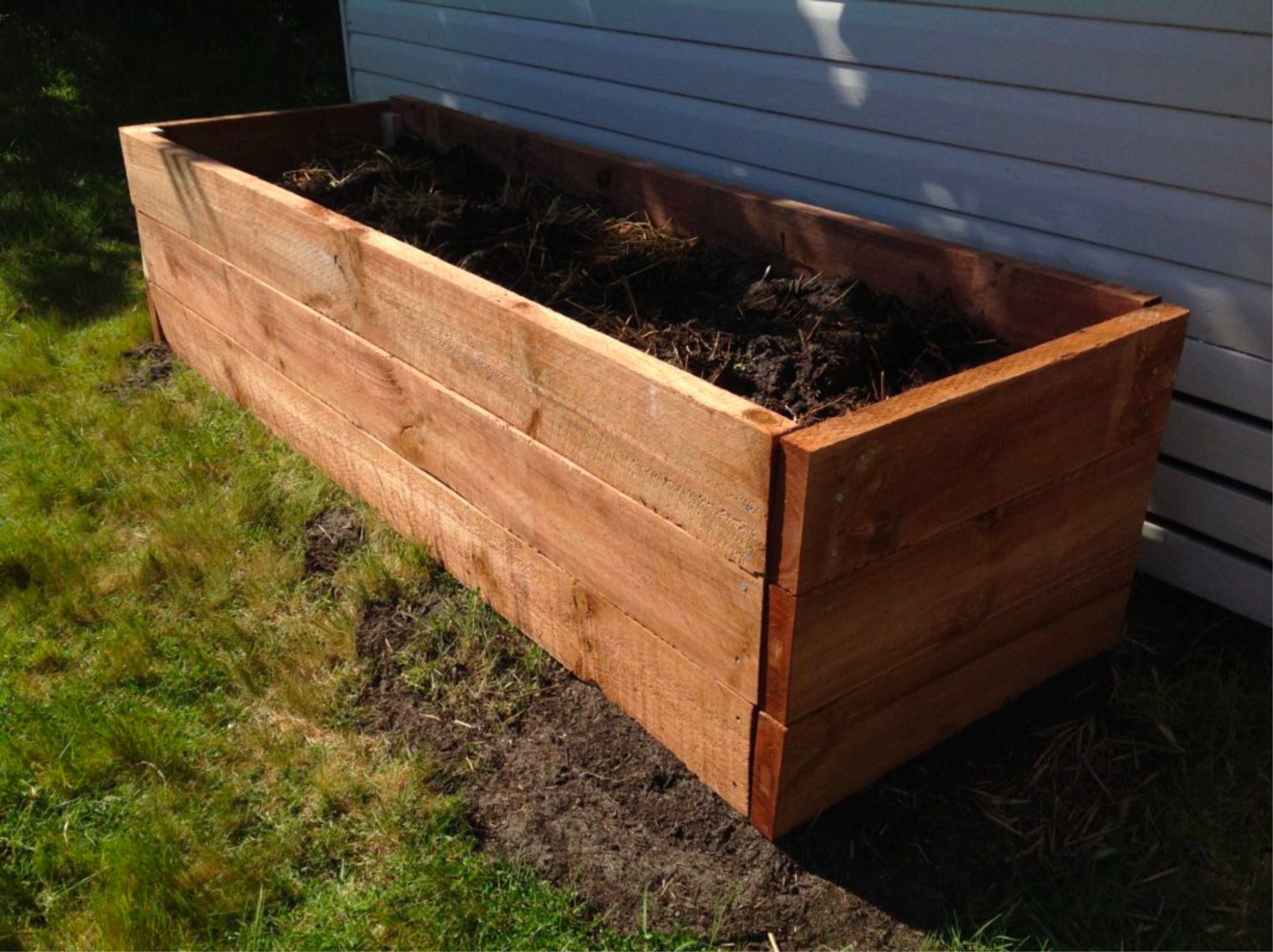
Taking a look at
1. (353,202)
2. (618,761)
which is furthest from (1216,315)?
(353,202)

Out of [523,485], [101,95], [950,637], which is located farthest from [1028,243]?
[101,95]

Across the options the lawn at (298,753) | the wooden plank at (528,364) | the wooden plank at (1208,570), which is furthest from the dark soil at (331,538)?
the wooden plank at (1208,570)

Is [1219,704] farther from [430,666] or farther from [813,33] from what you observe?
[813,33]

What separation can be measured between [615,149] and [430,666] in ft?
7.30

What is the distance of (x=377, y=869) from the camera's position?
2408 millimetres

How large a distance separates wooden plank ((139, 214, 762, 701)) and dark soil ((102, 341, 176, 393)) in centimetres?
59

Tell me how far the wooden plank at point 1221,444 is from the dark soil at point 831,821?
433 millimetres

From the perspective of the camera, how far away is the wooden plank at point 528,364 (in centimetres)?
219

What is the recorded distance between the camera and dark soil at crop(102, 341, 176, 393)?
4.41 m

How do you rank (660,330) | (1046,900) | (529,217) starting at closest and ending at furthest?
1. (1046,900)
2. (660,330)
3. (529,217)

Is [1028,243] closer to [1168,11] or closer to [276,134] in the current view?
[1168,11]

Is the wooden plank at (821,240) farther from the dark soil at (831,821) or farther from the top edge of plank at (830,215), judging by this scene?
the dark soil at (831,821)

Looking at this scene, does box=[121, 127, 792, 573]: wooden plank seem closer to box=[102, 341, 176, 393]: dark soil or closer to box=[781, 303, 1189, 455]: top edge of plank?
box=[781, 303, 1189, 455]: top edge of plank

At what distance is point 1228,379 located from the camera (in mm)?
2797
